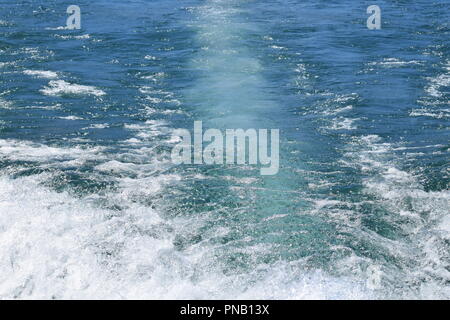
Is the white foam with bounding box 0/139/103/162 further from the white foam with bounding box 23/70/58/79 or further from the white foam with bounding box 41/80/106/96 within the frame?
the white foam with bounding box 23/70/58/79

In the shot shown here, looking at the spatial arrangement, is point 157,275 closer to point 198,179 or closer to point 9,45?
point 198,179

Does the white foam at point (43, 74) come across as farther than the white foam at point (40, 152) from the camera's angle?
Yes

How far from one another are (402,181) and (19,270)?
7.35 m

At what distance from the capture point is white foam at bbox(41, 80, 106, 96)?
16.3 m

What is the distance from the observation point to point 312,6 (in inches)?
1038

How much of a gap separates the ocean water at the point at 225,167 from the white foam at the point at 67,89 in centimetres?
8

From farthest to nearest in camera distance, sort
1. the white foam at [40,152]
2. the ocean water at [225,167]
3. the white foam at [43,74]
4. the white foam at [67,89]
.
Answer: the white foam at [43,74] → the white foam at [67,89] → the white foam at [40,152] → the ocean water at [225,167]

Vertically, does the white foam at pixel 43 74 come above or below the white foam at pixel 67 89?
above

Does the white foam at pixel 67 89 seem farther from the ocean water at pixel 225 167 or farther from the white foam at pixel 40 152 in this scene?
the white foam at pixel 40 152

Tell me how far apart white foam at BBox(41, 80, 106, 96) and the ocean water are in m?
0.08

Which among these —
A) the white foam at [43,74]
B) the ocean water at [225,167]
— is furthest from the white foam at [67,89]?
the white foam at [43,74]

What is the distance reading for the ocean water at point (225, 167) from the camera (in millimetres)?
8922

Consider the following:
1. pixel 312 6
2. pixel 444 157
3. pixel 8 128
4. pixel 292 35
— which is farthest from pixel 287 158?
pixel 312 6
